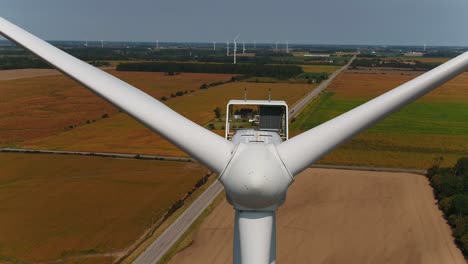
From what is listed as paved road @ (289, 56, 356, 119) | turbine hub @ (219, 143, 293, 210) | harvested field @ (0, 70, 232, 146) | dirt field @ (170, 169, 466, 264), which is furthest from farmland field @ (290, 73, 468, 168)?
turbine hub @ (219, 143, 293, 210)

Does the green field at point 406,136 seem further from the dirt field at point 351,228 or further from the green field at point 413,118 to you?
the dirt field at point 351,228

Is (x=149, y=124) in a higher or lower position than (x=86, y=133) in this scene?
higher

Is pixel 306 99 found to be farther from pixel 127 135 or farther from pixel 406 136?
pixel 127 135

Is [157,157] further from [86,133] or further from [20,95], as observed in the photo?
[20,95]

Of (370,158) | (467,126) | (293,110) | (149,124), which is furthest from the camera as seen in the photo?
(293,110)

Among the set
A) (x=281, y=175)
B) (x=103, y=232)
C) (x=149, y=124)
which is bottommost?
(x=103, y=232)

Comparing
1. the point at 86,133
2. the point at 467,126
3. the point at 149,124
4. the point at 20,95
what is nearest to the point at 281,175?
the point at 149,124

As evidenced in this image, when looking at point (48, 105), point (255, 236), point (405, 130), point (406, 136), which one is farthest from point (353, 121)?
point (48, 105)

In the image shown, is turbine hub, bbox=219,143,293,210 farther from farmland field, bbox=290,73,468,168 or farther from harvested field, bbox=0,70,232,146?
harvested field, bbox=0,70,232,146
